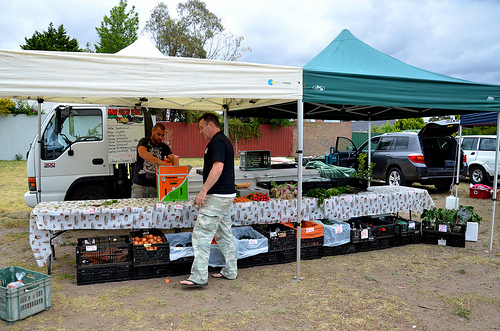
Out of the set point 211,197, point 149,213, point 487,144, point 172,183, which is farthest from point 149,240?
point 487,144

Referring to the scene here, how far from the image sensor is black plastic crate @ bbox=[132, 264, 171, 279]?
4.45 meters

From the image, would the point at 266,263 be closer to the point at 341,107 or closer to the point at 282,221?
the point at 282,221

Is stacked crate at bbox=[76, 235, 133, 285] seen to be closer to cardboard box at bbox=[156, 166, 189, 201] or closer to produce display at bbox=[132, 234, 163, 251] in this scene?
produce display at bbox=[132, 234, 163, 251]

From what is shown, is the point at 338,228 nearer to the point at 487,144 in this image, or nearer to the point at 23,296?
the point at 23,296

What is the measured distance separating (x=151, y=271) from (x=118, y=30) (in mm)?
33493

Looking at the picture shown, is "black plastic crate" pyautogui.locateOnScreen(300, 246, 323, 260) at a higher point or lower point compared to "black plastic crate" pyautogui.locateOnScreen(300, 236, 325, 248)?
lower

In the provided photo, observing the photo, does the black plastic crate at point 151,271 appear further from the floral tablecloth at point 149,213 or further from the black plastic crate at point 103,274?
the floral tablecloth at point 149,213

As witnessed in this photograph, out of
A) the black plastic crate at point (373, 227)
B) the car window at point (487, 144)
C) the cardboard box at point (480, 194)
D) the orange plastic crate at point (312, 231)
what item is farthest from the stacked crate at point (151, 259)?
the car window at point (487, 144)

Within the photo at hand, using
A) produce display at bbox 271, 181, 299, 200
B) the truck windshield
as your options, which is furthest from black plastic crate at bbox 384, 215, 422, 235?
the truck windshield

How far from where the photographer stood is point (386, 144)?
37.1 feet

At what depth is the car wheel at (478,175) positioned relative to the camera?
38.6 feet

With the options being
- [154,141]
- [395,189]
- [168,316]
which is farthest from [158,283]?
[395,189]

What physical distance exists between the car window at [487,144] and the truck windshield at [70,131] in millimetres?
11533

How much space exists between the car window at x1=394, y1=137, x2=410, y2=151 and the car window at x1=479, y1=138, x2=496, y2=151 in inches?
128
